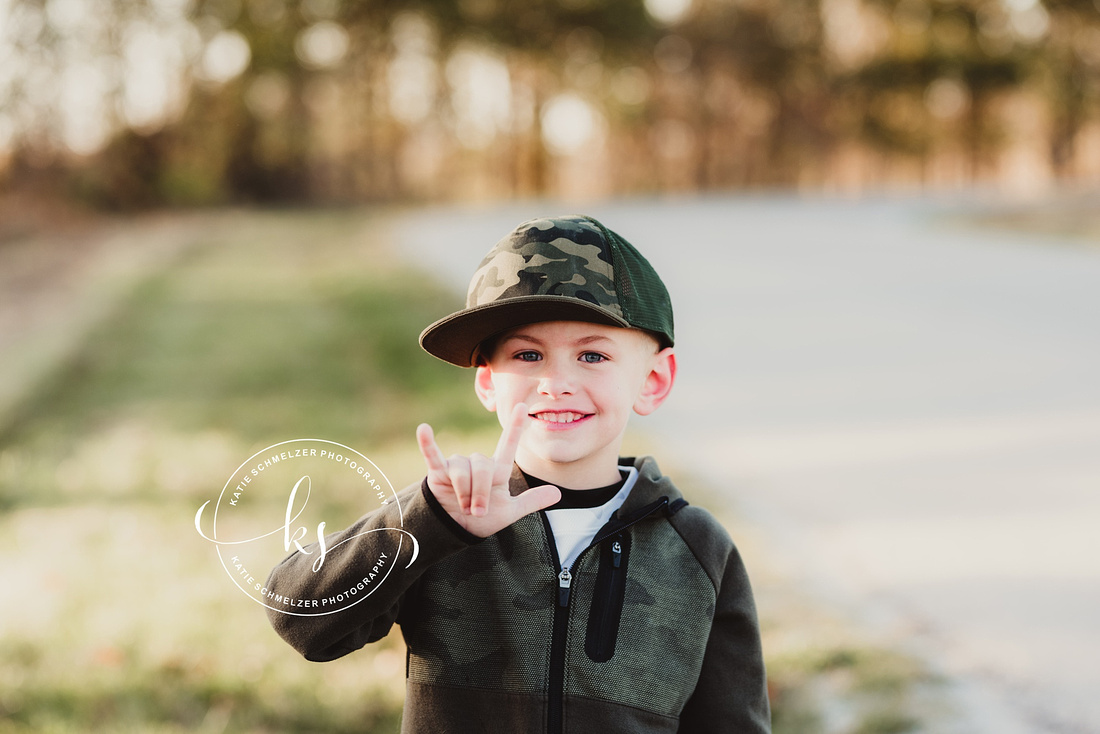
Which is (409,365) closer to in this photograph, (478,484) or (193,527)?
(193,527)

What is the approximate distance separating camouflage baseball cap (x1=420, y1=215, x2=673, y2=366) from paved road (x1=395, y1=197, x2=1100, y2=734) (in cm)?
202

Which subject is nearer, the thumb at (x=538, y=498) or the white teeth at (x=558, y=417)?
the thumb at (x=538, y=498)

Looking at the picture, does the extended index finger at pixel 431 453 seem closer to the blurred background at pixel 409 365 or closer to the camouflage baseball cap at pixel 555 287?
the camouflage baseball cap at pixel 555 287

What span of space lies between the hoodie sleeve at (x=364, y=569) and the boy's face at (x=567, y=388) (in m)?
0.22

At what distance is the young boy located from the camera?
5.32 ft

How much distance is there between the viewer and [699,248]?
1497cm

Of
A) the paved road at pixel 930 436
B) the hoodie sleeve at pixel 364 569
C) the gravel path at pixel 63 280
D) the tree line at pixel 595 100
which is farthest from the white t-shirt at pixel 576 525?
the tree line at pixel 595 100

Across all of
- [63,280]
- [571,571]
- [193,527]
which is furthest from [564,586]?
[63,280]

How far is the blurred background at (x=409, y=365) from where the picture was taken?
344cm

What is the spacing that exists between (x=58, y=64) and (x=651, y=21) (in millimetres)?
17175

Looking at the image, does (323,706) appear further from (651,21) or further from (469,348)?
(651,21)

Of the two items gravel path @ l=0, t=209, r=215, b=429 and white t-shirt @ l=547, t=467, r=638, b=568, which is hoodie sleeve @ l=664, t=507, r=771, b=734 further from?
gravel path @ l=0, t=209, r=215, b=429

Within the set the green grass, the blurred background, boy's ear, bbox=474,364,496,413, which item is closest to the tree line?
the blurred background

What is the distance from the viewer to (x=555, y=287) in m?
1.60
